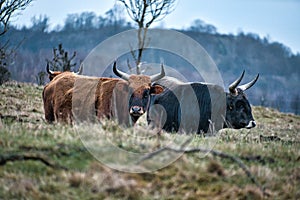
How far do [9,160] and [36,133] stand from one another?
1.22 metres

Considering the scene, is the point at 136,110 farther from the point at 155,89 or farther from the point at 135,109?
the point at 155,89

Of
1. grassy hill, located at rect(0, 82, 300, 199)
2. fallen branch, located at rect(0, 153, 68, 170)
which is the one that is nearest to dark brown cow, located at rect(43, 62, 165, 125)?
grassy hill, located at rect(0, 82, 300, 199)

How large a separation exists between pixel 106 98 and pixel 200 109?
109 inches

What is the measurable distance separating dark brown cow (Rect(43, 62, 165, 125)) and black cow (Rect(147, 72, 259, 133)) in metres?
1.15

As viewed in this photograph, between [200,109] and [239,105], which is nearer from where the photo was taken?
[239,105]

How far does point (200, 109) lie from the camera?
37.9ft

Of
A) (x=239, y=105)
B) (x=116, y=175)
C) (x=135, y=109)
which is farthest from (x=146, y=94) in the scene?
(x=116, y=175)

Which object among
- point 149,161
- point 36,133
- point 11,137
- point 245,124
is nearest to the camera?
point 149,161

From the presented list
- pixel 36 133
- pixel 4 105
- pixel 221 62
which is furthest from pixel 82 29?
pixel 36 133

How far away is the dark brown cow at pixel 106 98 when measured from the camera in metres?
9.73

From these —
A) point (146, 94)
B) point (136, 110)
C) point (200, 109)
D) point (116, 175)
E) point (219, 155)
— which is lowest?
point (116, 175)

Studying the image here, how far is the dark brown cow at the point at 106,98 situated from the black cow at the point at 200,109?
1154 millimetres

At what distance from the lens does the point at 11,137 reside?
6207 mm

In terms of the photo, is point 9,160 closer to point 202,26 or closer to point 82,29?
point 82,29
